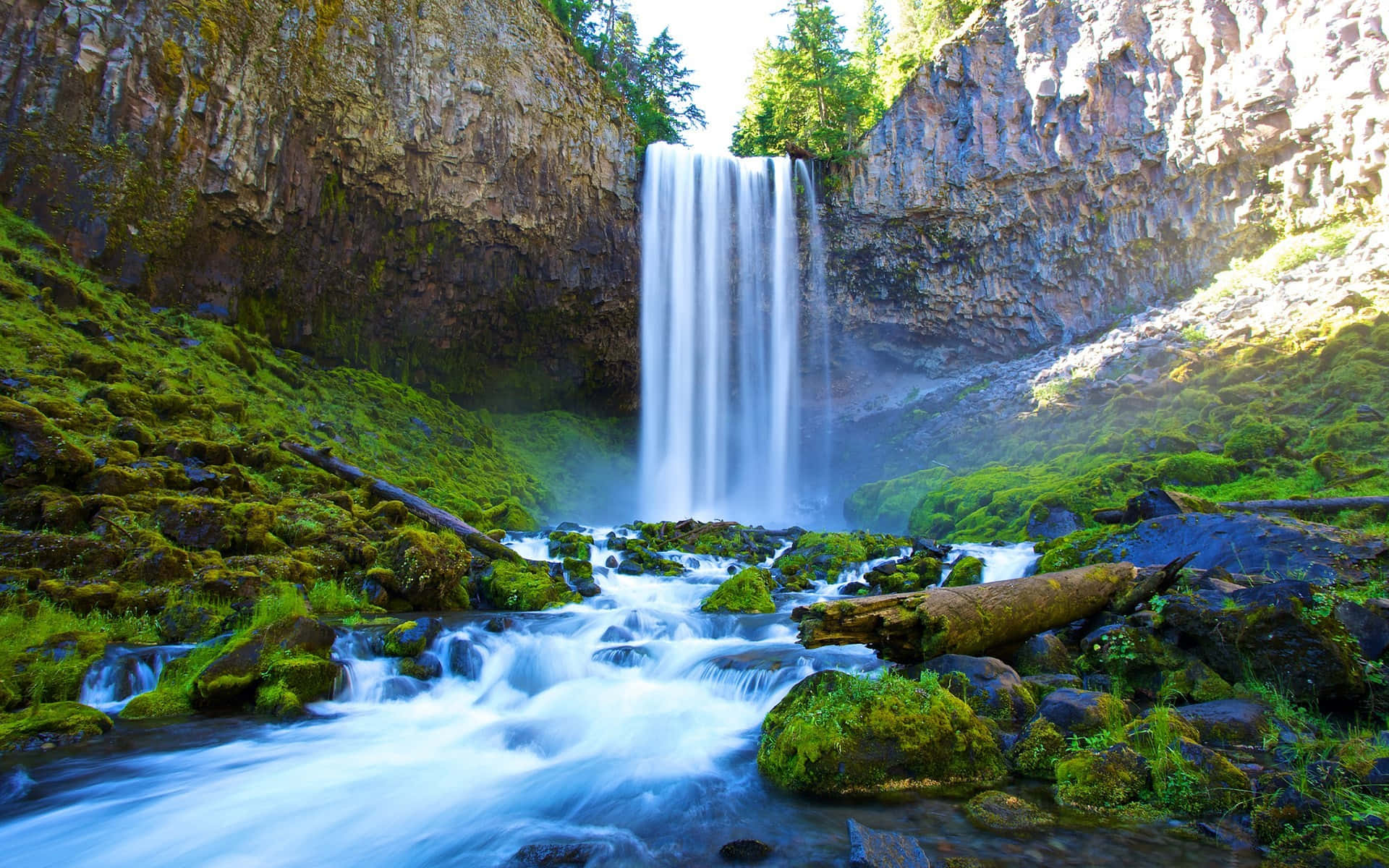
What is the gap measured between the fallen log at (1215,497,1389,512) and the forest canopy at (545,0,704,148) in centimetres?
2048

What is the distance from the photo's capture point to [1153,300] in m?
23.2

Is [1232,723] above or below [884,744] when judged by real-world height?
above

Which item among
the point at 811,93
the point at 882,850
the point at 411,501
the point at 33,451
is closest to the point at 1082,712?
the point at 882,850

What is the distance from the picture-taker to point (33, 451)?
7312mm

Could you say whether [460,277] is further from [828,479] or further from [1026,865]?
[1026,865]

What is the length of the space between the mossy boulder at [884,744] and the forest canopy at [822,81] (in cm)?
2527

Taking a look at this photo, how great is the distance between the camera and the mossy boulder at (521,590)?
9320 mm

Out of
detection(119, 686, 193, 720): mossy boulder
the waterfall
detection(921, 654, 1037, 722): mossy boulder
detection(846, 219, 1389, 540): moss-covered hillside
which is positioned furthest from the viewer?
the waterfall

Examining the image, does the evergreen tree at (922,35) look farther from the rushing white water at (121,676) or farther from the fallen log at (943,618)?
the rushing white water at (121,676)

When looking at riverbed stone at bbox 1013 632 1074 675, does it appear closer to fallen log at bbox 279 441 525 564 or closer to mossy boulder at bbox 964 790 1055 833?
mossy boulder at bbox 964 790 1055 833

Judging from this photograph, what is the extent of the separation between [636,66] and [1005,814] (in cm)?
3357

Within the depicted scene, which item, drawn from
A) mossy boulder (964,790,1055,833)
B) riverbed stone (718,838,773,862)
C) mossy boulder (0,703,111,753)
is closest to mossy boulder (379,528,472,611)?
mossy boulder (0,703,111,753)

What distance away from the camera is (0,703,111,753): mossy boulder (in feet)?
14.5

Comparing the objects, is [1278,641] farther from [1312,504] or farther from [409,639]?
[409,639]
